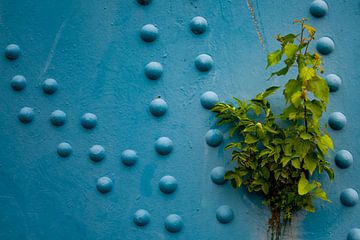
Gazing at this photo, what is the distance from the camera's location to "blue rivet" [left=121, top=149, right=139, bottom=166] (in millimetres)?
2215

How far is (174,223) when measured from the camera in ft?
7.09

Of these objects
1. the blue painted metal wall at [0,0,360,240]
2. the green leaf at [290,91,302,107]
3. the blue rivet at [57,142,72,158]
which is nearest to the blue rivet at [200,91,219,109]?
the blue painted metal wall at [0,0,360,240]

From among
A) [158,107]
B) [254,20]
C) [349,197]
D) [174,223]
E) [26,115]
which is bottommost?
[174,223]

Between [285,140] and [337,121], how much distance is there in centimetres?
25

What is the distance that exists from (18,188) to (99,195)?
370 mm

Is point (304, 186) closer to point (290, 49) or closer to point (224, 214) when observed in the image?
point (224, 214)

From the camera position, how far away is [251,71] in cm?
224

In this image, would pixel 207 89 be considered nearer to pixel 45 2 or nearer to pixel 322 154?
pixel 322 154

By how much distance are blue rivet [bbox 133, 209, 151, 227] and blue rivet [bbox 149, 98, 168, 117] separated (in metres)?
0.42

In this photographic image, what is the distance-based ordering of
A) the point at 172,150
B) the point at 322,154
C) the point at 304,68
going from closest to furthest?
the point at 304,68, the point at 322,154, the point at 172,150

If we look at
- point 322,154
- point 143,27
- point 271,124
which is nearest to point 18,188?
point 143,27

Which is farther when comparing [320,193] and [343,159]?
[343,159]

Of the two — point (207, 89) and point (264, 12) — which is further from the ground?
point (264, 12)

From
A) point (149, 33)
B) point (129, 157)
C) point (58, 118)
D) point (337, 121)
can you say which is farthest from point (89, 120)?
point (337, 121)
